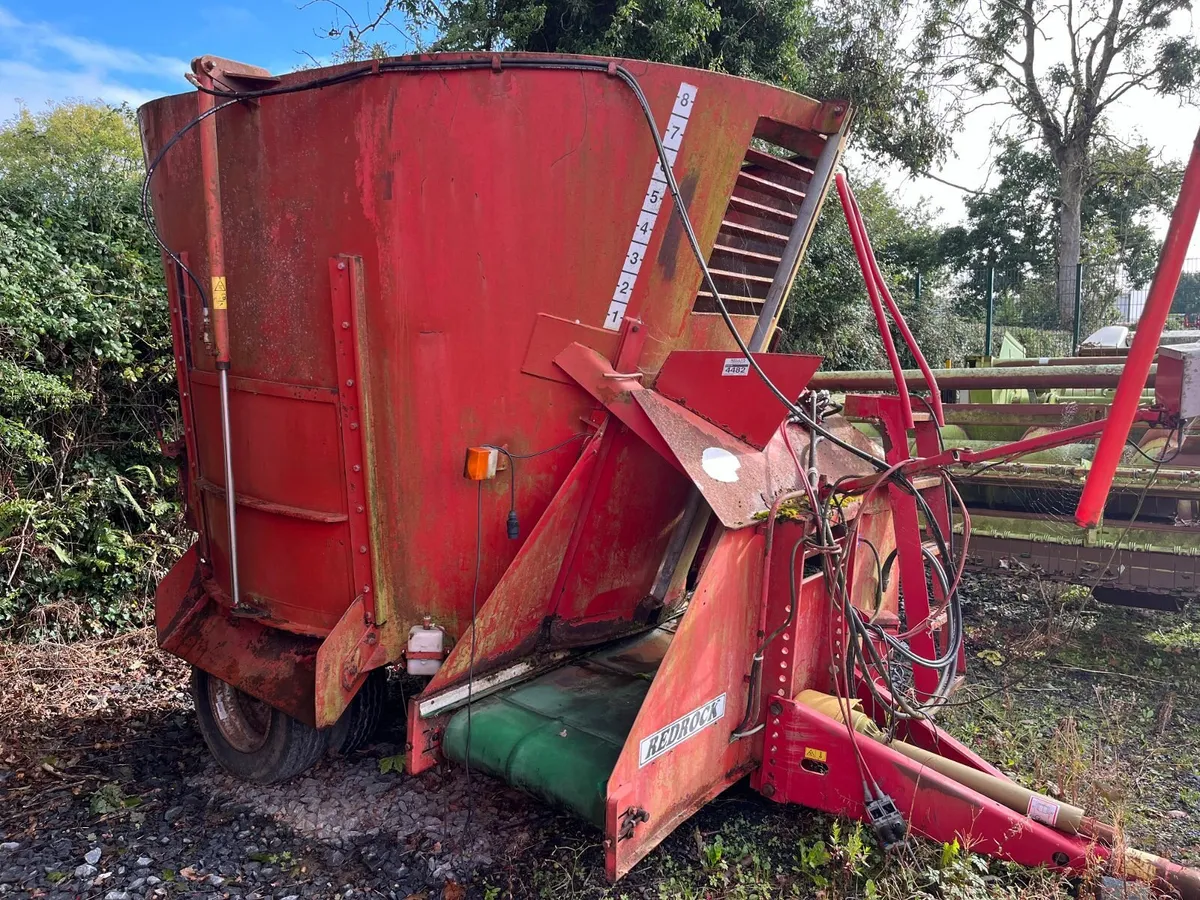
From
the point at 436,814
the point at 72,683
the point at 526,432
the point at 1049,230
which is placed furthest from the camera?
the point at 1049,230

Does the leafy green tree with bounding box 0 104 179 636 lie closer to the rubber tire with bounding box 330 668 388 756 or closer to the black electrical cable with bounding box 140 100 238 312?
the black electrical cable with bounding box 140 100 238 312

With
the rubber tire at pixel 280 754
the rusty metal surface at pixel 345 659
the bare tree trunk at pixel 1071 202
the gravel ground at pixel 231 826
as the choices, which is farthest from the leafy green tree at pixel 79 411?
the bare tree trunk at pixel 1071 202

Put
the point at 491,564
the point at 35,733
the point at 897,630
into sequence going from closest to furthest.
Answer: the point at 491,564 → the point at 897,630 → the point at 35,733

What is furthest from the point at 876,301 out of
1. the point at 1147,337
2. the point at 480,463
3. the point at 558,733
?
the point at 558,733

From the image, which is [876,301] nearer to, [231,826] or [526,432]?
[526,432]

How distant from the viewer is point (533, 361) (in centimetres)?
283

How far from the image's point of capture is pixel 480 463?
2.80 meters

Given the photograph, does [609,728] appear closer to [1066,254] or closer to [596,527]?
[596,527]

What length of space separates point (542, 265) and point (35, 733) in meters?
3.43

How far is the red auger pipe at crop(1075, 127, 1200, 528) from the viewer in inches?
77.8

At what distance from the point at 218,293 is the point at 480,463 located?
3.94 ft

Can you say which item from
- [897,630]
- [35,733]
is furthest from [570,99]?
[35,733]

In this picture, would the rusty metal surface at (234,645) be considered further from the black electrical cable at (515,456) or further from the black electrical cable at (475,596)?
the black electrical cable at (515,456)

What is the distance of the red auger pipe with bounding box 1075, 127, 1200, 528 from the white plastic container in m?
2.16
